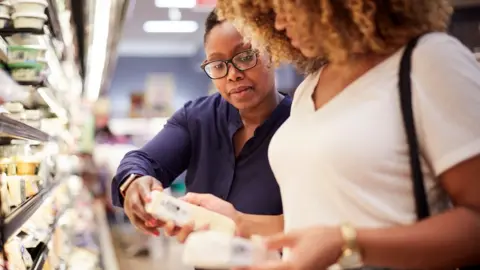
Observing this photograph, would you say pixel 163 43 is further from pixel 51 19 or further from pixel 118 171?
pixel 118 171

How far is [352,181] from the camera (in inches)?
45.1

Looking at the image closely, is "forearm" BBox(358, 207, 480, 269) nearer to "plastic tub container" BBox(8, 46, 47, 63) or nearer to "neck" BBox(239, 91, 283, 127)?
"neck" BBox(239, 91, 283, 127)

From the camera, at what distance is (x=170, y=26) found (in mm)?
10859

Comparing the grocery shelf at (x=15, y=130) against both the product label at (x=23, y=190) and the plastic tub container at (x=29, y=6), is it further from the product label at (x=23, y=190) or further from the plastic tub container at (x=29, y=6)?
the plastic tub container at (x=29, y=6)

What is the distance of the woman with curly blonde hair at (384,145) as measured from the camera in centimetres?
105

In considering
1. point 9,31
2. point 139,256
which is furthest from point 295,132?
point 139,256

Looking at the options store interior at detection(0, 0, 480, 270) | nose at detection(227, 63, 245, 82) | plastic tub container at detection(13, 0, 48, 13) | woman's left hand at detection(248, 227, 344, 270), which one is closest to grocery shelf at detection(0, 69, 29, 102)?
store interior at detection(0, 0, 480, 270)

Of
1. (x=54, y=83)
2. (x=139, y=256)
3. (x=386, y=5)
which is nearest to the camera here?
(x=386, y=5)

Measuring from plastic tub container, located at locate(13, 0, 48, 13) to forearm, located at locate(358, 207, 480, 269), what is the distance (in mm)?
1870

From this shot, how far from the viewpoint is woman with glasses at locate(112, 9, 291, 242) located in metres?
1.93

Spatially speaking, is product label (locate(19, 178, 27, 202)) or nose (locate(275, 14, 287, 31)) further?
product label (locate(19, 178, 27, 202))

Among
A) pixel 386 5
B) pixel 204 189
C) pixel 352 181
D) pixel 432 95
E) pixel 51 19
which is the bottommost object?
pixel 204 189

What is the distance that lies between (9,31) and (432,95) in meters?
1.85

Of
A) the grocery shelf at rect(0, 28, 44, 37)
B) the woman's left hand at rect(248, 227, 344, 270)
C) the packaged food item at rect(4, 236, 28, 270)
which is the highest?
the grocery shelf at rect(0, 28, 44, 37)
